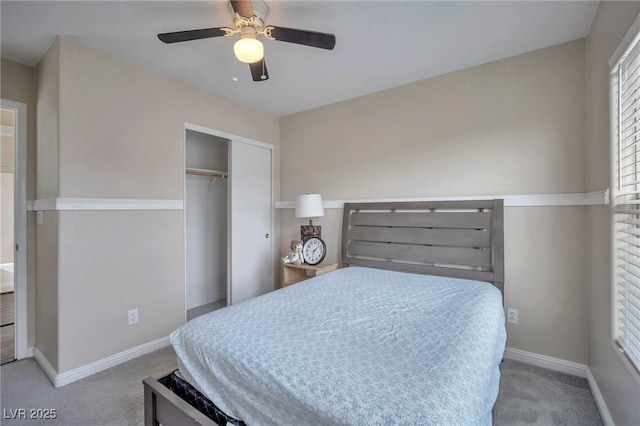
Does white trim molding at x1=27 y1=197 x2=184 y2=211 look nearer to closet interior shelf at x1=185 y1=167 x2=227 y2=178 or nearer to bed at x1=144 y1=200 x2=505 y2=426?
closet interior shelf at x1=185 y1=167 x2=227 y2=178

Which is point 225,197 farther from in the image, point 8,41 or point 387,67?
point 387,67

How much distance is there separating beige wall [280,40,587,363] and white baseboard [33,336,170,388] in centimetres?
249

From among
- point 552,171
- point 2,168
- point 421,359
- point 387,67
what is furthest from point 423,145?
point 2,168

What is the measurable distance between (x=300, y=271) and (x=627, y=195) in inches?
110

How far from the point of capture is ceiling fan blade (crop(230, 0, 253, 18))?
145 cm

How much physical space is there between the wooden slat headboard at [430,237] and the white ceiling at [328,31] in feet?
3.99

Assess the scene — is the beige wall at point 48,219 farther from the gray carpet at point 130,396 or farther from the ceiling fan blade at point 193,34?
the ceiling fan blade at point 193,34

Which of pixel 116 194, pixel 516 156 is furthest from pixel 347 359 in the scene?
pixel 116 194

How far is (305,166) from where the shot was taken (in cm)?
364

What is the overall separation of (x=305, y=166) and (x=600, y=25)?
272 centimetres

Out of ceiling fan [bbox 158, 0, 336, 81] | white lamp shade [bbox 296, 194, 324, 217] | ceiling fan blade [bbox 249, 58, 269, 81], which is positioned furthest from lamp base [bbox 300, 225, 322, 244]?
ceiling fan [bbox 158, 0, 336, 81]

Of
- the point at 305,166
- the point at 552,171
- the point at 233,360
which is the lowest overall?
the point at 233,360

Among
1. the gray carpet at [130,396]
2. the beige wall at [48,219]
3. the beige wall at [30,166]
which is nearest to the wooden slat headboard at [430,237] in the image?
the gray carpet at [130,396]

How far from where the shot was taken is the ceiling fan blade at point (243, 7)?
145cm
